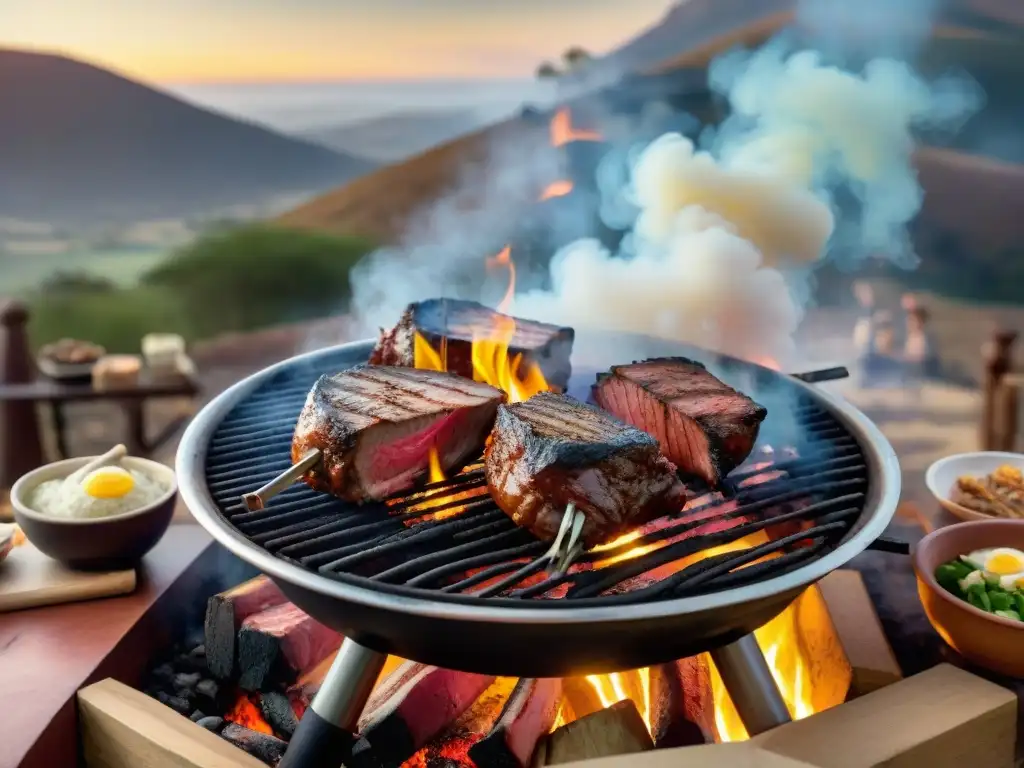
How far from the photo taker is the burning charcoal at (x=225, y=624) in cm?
296

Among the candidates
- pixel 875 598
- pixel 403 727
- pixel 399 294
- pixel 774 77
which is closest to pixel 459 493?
pixel 403 727

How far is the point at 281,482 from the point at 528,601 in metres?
0.78

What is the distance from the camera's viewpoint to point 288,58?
8.00 meters

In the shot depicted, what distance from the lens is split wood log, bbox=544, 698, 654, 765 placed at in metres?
2.57

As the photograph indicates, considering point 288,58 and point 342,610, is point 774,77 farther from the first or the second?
point 342,610

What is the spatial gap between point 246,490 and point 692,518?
4.44 feet

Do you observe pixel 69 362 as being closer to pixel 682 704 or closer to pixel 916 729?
pixel 682 704

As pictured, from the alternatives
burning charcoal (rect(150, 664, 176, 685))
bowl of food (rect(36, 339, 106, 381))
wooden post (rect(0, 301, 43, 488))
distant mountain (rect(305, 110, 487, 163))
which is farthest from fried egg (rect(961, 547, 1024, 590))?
distant mountain (rect(305, 110, 487, 163))

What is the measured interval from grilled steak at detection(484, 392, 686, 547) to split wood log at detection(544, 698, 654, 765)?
0.72 meters

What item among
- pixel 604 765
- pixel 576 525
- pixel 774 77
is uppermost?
pixel 774 77

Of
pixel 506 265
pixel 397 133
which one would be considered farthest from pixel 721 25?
pixel 506 265

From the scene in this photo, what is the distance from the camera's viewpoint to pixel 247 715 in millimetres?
2912

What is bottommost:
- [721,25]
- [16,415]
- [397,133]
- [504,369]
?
[16,415]

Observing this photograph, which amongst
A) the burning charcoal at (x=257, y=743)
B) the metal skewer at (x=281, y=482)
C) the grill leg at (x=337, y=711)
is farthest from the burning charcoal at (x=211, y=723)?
the metal skewer at (x=281, y=482)
